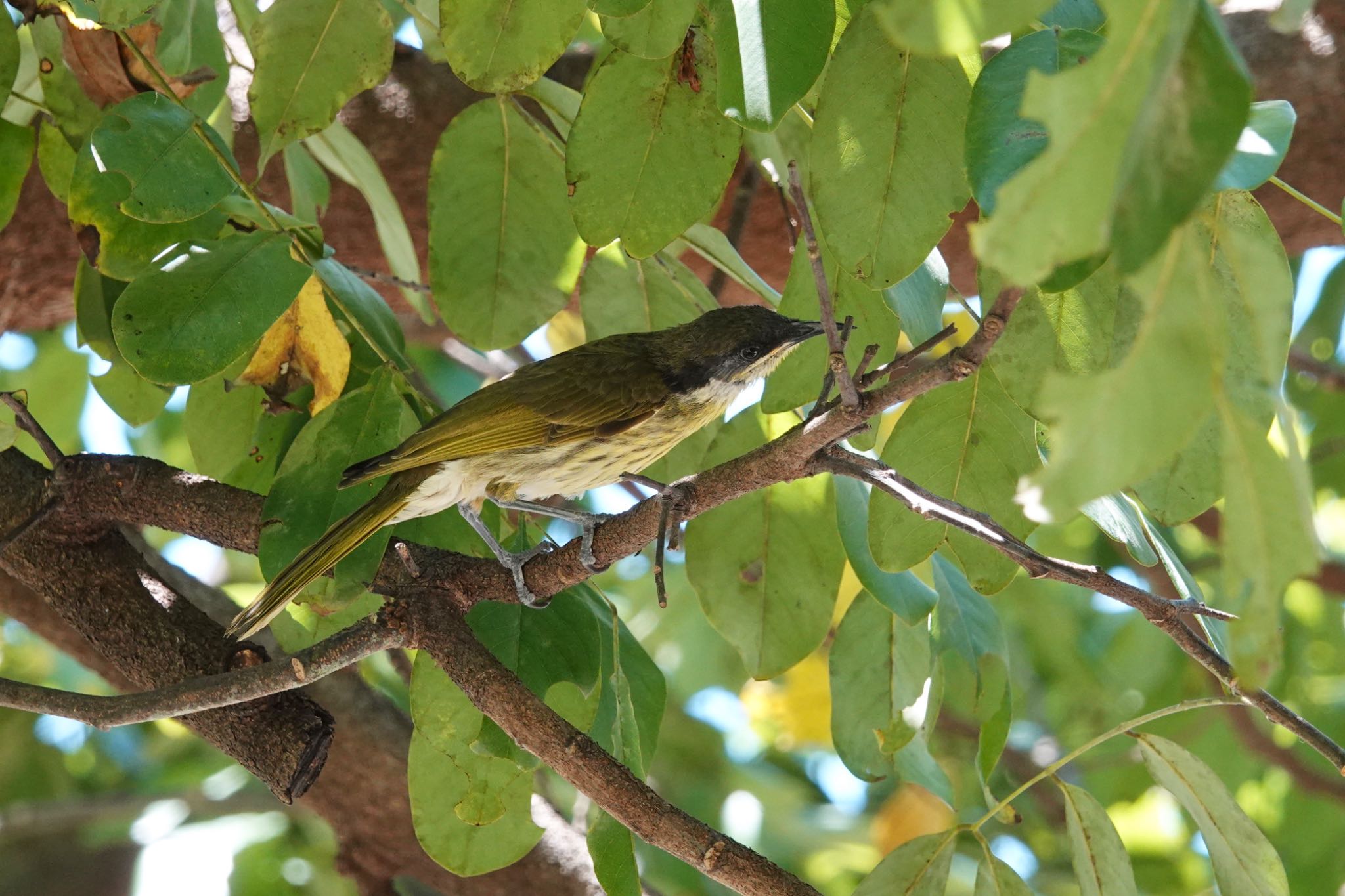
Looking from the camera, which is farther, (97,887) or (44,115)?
(97,887)

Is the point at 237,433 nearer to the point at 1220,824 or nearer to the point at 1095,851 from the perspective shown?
the point at 1095,851

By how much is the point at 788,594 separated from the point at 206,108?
1.55 meters

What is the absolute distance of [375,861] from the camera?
3637 millimetres

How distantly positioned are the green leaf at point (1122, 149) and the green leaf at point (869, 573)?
4.22 feet

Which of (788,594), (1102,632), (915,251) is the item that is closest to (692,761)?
(1102,632)

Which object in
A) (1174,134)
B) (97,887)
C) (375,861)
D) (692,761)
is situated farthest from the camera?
(692,761)

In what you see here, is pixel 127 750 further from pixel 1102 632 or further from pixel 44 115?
pixel 1102 632

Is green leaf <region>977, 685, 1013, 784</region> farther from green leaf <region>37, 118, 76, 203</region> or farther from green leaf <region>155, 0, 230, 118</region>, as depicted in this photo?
green leaf <region>37, 118, 76, 203</region>

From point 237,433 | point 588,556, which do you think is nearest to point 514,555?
point 588,556

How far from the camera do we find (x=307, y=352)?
2537 millimetres

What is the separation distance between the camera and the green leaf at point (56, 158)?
8.45 ft

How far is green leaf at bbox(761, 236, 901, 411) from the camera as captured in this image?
6.76ft

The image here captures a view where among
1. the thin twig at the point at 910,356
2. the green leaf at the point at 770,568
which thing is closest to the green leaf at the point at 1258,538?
the thin twig at the point at 910,356

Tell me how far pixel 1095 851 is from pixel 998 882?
0.53 feet
